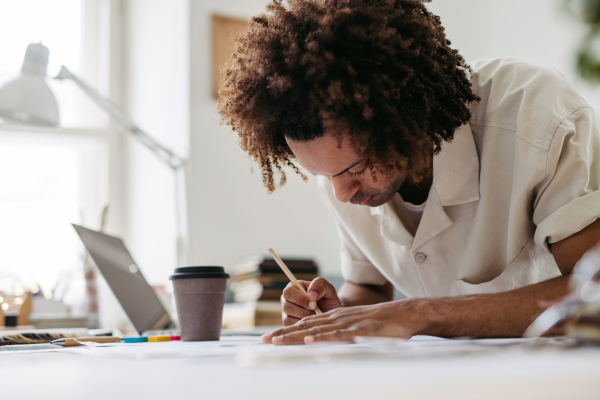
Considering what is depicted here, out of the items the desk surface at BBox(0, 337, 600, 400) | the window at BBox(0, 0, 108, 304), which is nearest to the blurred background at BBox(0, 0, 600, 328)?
the window at BBox(0, 0, 108, 304)

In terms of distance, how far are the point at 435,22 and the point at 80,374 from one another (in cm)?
96

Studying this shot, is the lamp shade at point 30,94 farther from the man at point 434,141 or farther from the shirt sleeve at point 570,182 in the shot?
the shirt sleeve at point 570,182

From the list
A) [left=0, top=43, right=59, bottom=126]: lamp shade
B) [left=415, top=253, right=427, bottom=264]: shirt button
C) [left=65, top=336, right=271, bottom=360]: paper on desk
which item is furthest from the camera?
[left=0, top=43, right=59, bottom=126]: lamp shade

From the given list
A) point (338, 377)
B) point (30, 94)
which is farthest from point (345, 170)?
point (30, 94)

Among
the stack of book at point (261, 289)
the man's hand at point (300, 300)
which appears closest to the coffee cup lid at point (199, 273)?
the man's hand at point (300, 300)

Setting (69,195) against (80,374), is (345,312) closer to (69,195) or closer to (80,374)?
(80,374)

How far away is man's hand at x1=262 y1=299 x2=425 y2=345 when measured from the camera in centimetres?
76

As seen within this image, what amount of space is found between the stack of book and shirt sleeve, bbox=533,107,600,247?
150 cm

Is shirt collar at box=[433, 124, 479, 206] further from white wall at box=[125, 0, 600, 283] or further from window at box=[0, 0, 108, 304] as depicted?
window at box=[0, 0, 108, 304]

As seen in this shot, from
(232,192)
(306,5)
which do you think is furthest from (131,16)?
(306,5)

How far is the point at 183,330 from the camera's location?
994 mm

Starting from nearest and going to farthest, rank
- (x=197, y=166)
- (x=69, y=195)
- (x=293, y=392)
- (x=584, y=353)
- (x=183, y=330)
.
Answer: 1. (x=293, y=392)
2. (x=584, y=353)
3. (x=183, y=330)
4. (x=197, y=166)
5. (x=69, y=195)

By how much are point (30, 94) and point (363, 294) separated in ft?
3.57

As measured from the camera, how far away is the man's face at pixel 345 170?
1038mm
